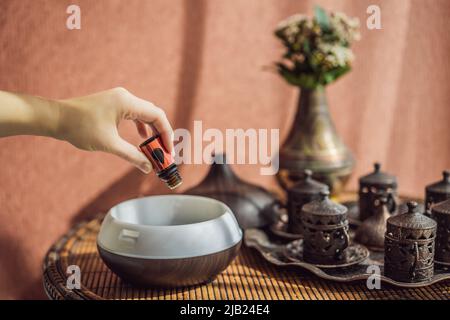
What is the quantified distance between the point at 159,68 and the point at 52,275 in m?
0.56

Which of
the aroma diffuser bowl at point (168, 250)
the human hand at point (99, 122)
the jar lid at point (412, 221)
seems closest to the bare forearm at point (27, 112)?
the human hand at point (99, 122)

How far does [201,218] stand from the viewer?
0.84 metres

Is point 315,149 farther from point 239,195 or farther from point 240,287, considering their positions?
point 240,287

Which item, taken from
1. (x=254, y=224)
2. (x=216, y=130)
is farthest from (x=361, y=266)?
(x=216, y=130)

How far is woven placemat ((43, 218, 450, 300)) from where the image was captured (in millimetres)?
744

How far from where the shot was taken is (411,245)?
2.42 ft

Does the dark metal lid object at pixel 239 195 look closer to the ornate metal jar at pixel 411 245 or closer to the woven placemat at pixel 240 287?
the woven placemat at pixel 240 287

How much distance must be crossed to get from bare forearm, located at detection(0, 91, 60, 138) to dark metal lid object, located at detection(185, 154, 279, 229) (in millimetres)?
368

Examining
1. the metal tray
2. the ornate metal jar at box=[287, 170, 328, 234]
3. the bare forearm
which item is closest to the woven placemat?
the metal tray

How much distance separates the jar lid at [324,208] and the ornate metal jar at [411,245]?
0.26 feet

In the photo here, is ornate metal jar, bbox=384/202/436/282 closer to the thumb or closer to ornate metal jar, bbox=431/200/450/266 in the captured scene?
ornate metal jar, bbox=431/200/450/266

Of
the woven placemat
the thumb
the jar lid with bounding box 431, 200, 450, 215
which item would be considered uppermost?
the thumb
